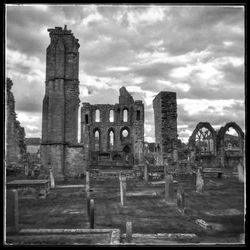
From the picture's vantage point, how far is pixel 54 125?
1980cm

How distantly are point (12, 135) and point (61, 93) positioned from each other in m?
4.39

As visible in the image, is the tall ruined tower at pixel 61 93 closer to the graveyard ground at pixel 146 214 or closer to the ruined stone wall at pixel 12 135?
the ruined stone wall at pixel 12 135

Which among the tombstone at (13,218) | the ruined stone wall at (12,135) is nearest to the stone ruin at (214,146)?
the ruined stone wall at (12,135)

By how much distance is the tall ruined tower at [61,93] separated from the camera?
64.9 feet

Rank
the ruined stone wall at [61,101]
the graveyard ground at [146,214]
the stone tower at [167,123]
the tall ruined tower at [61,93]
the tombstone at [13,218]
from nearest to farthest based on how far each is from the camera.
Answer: the tombstone at [13,218]
the graveyard ground at [146,214]
the ruined stone wall at [61,101]
the tall ruined tower at [61,93]
the stone tower at [167,123]

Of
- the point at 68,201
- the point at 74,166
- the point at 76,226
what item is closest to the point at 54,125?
the point at 74,166

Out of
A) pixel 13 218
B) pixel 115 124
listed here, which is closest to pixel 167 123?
pixel 115 124

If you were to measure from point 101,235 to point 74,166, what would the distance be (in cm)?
1394

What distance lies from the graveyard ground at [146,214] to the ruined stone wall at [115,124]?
32614 millimetres

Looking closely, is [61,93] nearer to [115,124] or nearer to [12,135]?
[12,135]

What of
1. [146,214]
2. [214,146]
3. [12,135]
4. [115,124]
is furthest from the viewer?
[115,124]

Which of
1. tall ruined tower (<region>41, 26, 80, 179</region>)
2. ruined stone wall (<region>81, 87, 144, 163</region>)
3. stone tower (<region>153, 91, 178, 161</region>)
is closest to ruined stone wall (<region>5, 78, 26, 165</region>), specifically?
tall ruined tower (<region>41, 26, 80, 179</region>)

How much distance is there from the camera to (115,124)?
154ft

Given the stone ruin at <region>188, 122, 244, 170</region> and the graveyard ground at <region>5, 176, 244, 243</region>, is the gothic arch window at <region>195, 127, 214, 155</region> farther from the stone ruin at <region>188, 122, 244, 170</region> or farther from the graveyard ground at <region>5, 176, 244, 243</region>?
the graveyard ground at <region>5, 176, 244, 243</region>
